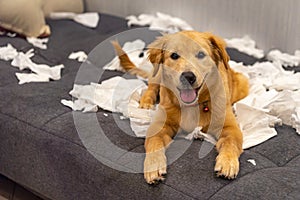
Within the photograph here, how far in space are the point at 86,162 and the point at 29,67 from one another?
78cm

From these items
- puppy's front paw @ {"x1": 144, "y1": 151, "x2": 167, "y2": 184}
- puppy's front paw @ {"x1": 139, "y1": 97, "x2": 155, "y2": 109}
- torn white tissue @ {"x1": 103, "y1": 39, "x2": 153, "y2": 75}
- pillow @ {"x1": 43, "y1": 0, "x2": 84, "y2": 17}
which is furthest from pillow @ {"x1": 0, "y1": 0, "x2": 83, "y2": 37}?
puppy's front paw @ {"x1": 144, "y1": 151, "x2": 167, "y2": 184}

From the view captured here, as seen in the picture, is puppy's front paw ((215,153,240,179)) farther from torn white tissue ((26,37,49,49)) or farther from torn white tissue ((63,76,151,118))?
torn white tissue ((26,37,49,49))

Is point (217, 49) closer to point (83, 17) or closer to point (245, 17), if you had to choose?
point (245, 17)

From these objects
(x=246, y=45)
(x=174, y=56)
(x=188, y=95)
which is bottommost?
(x=246, y=45)

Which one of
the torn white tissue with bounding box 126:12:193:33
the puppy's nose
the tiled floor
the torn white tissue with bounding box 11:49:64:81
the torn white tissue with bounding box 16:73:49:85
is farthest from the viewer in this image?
the torn white tissue with bounding box 126:12:193:33

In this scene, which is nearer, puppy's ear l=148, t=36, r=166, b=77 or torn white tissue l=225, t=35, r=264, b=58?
puppy's ear l=148, t=36, r=166, b=77

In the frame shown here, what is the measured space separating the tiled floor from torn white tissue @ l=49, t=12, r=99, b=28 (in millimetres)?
1116

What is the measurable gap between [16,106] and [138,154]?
21.2 inches

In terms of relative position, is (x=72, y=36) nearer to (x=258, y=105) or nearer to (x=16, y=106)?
(x=16, y=106)

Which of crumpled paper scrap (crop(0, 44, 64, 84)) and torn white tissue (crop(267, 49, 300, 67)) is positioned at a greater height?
crumpled paper scrap (crop(0, 44, 64, 84))

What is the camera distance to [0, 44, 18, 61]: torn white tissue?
227 cm

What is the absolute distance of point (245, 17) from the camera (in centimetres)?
260

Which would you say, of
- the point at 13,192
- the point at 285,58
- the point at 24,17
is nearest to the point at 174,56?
the point at 13,192

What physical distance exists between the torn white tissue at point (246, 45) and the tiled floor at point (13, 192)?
1.19 m
